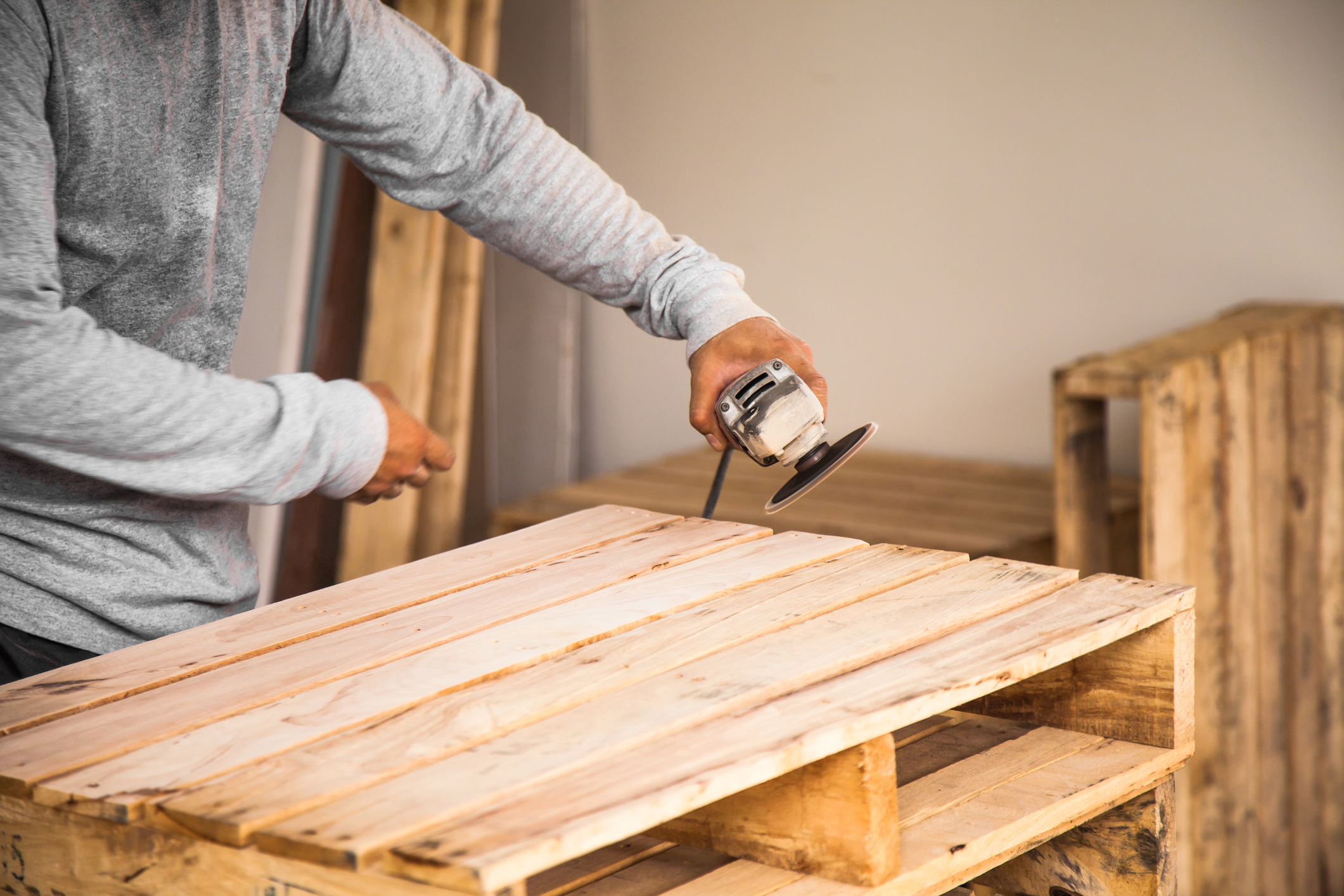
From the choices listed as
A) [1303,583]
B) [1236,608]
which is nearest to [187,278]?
[1236,608]

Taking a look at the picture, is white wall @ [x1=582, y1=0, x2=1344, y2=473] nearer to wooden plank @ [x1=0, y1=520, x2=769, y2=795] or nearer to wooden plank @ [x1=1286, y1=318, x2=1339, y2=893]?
wooden plank @ [x1=1286, y1=318, x2=1339, y2=893]

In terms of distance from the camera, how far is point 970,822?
115cm

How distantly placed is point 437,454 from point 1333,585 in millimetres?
1907

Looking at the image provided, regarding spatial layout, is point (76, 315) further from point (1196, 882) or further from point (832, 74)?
point (832, 74)

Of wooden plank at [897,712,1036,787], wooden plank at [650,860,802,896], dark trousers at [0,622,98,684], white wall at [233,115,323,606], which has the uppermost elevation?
white wall at [233,115,323,606]

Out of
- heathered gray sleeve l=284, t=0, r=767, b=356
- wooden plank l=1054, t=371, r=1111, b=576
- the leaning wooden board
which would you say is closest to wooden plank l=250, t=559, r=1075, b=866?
the leaning wooden board

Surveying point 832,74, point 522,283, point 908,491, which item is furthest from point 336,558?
point 832,74

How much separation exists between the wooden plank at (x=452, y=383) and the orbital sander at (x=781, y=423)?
2.00 meters

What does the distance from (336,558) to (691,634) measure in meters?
2.45

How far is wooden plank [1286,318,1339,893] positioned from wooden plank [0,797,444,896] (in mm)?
2130

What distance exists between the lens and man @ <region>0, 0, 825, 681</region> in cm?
113

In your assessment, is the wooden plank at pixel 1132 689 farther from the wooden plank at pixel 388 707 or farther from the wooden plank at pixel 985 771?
the wooden plank at pixel 388 707

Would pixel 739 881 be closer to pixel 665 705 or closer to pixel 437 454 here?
pixel 665 705

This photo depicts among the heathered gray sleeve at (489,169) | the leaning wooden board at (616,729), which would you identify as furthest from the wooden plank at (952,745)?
the heathered gray sleeve at (489,169)
